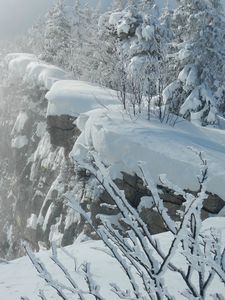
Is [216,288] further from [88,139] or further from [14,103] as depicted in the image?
[14,103]

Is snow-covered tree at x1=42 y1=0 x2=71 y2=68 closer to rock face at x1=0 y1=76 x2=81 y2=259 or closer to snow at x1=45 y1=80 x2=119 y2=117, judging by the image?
rock face at x1=0 y1=76 x2=81 y2=259

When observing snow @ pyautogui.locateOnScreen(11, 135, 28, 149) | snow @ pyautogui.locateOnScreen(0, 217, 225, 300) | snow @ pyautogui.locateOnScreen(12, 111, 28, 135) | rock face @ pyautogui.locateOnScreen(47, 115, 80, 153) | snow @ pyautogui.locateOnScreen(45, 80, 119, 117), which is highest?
A: snow @ pyautogui.locateOnScreen(45, 80, 119, 117)

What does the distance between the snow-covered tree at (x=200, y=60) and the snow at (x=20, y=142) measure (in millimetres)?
7094

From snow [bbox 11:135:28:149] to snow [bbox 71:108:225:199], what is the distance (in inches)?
357

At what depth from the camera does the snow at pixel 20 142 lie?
20062 mm

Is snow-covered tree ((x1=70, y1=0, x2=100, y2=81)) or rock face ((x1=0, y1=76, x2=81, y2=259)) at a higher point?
snow-covered tree ((x1=70, y1=0, x2=100, y2=81))

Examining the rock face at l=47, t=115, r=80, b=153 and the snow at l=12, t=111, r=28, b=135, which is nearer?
the rock face at l=47, t=115, r=80, b=153

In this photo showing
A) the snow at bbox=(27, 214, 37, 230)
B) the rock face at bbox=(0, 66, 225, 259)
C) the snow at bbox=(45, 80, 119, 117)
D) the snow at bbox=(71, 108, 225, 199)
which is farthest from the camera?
the snow at bbox=(27, 214, 37, 230)

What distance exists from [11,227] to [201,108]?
32.3ft

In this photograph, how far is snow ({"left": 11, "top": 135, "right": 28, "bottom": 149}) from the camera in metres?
20.1

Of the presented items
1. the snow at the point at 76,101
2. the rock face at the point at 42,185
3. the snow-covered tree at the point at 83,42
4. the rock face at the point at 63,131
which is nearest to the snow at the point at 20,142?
the rock face at the point at 42,185

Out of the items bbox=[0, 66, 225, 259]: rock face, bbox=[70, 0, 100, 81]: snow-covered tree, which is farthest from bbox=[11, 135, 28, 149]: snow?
bbox=[70, 0, 100, 81]: snow-covered tree

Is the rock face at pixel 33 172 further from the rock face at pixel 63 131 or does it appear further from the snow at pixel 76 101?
the snow at pixel 76 101

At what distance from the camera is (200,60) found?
18.4m
